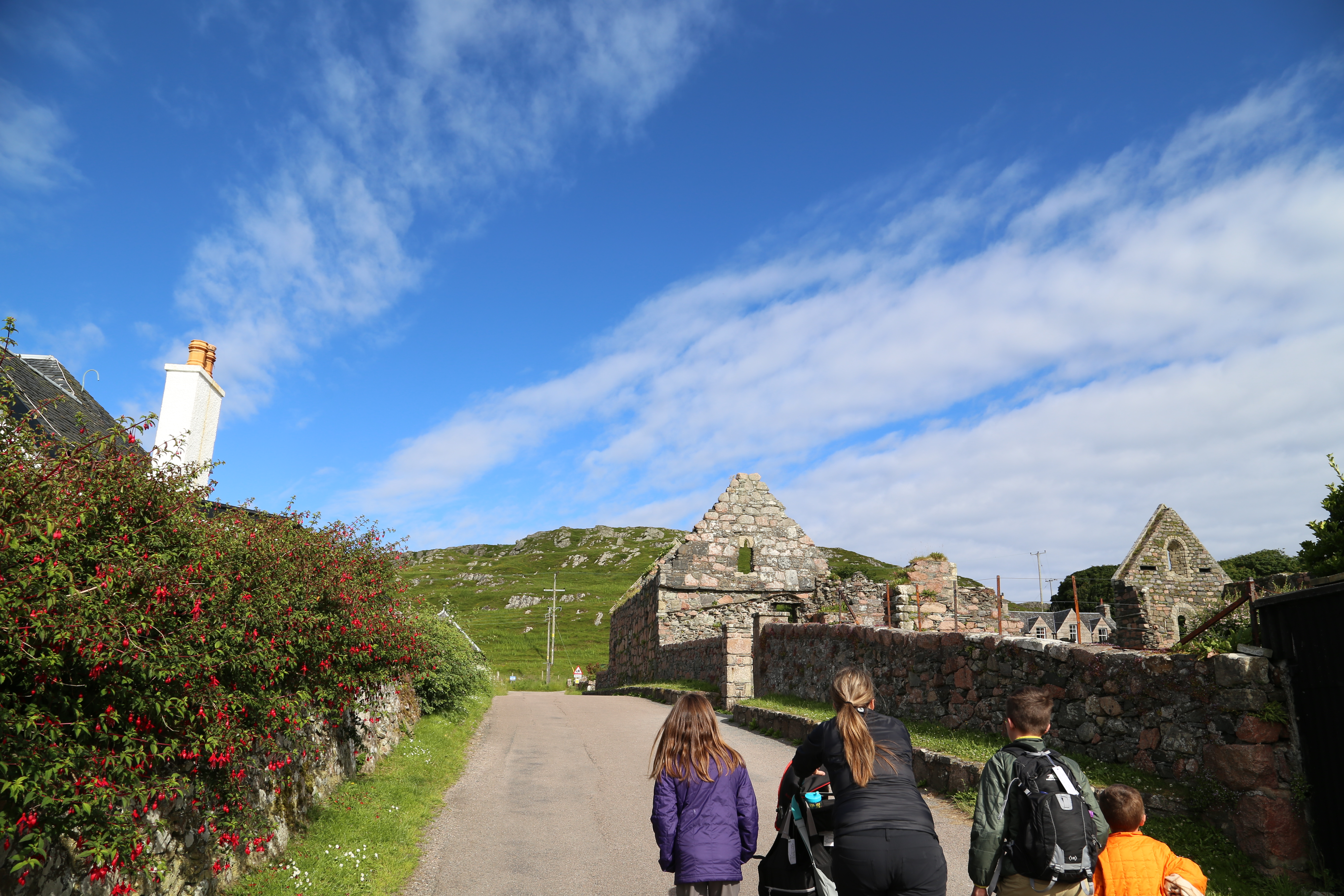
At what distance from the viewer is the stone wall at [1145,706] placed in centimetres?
651

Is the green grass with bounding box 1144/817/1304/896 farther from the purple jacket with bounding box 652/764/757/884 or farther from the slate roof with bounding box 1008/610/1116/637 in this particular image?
the slate roof with bounding box 1008/610/1116/637

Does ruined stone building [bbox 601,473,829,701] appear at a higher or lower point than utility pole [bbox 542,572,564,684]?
higher

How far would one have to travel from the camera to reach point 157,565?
4.04 m

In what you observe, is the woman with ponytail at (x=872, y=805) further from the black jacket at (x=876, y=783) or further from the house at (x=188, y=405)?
the house at (x=188, y=405)

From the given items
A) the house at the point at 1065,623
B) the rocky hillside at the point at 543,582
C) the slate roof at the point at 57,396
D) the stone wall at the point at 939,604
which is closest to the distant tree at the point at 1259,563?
the house at the point at 1065,623

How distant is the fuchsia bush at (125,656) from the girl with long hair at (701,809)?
2507mm

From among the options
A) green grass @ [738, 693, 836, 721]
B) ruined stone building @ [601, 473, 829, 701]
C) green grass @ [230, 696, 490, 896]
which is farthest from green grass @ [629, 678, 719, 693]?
green grass @ [230, 696, 490, 896]

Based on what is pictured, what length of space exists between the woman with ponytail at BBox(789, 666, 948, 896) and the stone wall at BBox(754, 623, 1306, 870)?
464 centimetres

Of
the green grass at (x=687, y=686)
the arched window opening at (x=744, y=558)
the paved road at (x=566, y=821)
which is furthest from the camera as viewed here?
the arched window opening at (x=744, y=558)

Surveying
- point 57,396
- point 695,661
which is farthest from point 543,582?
point 57,396

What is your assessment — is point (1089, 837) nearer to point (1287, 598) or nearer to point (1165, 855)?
point (1165, 855)

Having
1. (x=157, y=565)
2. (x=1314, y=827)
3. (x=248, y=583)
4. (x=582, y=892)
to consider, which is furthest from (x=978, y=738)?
(x=157, y=565)

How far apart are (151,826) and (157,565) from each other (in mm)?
1564

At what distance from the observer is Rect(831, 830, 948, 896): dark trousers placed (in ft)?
11.8
